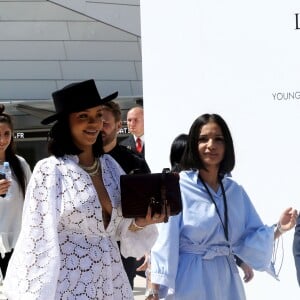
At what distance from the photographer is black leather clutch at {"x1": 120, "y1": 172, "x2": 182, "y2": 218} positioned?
13.3 feet

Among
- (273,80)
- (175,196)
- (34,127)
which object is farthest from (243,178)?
(34,127)

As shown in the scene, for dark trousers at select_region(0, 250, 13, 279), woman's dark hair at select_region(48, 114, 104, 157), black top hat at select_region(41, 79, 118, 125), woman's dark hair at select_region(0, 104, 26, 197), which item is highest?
black top hat at select_region(41, 79, 118, 125)

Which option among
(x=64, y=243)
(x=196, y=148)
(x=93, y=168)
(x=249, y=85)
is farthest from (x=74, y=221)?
(x=249, y=85)

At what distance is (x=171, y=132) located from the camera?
674 cm

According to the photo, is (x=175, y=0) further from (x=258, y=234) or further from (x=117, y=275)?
(x=117, y=275)

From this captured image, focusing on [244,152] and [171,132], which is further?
[171,132]

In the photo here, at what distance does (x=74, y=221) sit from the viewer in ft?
13.0

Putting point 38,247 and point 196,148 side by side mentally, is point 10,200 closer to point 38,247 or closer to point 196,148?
point 196,148

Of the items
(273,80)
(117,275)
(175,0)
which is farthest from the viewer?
(175,0)

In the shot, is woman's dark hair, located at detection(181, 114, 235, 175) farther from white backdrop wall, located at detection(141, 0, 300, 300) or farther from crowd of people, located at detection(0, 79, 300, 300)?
white backdrop wall, located at detection(141, 0, 300, 300)

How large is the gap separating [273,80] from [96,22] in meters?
11.5

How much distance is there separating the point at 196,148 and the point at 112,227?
99 cm

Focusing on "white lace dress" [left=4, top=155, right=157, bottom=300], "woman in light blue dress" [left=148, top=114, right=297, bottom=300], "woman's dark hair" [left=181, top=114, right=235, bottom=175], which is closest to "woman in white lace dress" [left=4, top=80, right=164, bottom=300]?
"white lace dress" [left=4, top=155, right=157, bottom=300]

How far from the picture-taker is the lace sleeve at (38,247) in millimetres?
3850
